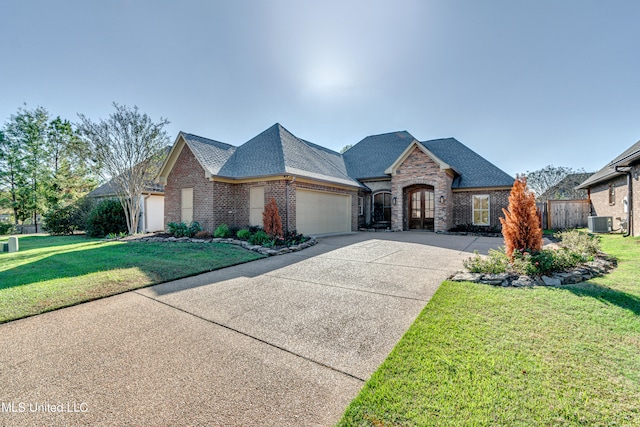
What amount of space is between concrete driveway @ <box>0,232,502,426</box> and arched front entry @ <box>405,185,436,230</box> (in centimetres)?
1173

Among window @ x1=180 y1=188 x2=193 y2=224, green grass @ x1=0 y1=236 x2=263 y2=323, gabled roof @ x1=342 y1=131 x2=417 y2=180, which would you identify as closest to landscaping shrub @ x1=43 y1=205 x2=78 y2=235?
window @ x1=180 y1=188 x2=193 y2=224

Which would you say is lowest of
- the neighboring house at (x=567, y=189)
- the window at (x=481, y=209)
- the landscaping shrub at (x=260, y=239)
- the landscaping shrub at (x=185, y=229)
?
the landscaping shrub at (x=260, y=239)

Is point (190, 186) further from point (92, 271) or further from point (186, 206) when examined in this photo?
point (92, 271)

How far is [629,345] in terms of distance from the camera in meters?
2.94

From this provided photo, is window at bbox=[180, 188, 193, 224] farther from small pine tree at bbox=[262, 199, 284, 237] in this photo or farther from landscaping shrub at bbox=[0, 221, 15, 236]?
landscaping shrub at bbox=[0, 221, 15, 236]

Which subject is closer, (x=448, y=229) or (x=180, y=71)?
(x=180, y=71)

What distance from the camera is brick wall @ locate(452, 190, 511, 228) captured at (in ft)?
49.5

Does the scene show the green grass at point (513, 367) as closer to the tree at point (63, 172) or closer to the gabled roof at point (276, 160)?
the gabled roof at point (276, 160)

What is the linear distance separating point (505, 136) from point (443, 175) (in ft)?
18.5

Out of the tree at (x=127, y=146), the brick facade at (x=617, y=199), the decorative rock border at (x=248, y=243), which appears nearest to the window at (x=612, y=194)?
the brick facade at (x=617, y=199)

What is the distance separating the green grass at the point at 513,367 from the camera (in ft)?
6.70

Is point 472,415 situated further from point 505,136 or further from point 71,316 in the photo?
point 505,136

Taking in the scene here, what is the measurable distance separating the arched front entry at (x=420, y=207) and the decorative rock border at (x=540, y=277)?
423 inches

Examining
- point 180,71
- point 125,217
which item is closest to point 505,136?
point 180,71
